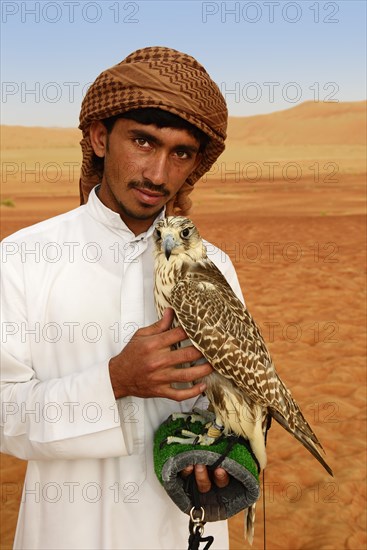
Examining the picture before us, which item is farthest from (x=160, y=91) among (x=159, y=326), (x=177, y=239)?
(x=159, y=326)

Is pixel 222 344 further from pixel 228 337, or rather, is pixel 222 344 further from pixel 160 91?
pixel 160 91

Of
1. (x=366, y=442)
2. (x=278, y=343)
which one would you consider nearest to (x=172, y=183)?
(x=366, y=442)

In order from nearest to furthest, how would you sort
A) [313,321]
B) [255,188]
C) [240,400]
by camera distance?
[240,400], [313,321], [255,188]

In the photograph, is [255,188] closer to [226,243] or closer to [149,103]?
[226,243]

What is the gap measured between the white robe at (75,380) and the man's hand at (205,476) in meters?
0.21

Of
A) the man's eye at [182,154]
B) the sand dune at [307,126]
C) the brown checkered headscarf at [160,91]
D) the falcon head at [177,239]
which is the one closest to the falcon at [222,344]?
the falcon head at [177,239]

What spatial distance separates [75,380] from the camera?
2.04 meters

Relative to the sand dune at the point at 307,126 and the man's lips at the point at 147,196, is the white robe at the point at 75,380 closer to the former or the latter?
the man's lips at the point at 147,196

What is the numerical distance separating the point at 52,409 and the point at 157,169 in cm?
89

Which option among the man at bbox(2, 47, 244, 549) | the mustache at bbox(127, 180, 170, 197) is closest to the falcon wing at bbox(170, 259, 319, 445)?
the man at bbox(2, 47, 244, 549)

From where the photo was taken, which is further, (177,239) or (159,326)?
(177,239)

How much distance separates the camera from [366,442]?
17.7 ft

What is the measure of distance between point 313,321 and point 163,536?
6666 mm

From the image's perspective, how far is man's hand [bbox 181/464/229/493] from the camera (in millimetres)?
2084
